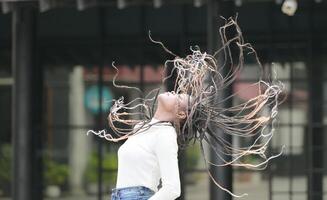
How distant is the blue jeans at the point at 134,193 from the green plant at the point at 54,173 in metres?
8.22

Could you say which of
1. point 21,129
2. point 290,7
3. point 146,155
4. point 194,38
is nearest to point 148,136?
point 146,155

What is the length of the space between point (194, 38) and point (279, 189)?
2.80m

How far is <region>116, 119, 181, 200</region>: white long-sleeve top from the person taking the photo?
378 cm

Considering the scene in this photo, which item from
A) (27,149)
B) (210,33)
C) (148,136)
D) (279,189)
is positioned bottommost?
(279,189)

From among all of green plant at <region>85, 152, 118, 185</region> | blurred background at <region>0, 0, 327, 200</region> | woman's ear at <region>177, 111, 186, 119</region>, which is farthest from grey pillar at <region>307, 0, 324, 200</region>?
woman's ear at <region>177, 111, 186, 119</region>

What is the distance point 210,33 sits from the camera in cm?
896

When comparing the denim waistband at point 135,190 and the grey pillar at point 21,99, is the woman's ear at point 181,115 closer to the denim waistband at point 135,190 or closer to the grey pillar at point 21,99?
the denim waistband at point 135,190

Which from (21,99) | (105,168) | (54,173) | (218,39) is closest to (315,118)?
(218,39)

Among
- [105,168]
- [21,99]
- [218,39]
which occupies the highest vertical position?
[218,39]

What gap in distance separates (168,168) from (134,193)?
27 cm

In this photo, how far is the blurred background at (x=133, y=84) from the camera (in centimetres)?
1138

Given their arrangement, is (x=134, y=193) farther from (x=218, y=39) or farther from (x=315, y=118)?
(x=315, y=118)

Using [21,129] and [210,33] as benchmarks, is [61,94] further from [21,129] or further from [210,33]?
[210,33]

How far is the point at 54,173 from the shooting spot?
476 inches
